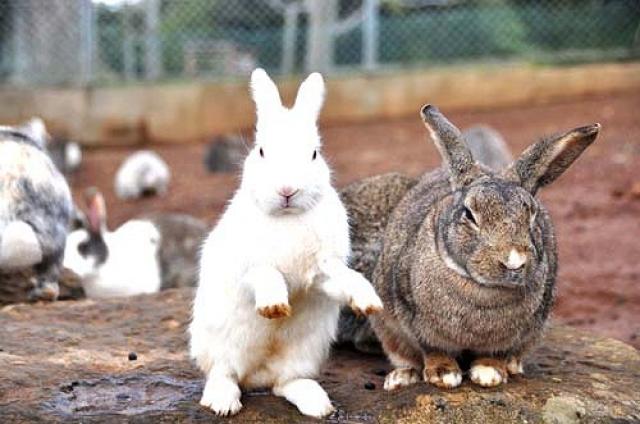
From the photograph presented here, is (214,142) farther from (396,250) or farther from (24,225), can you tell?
(396,250)

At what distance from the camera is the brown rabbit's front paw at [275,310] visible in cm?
339

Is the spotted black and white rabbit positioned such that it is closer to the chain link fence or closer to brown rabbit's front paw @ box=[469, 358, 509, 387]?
brown rabbit's front paw @ box=[469, 358, 509, 387]

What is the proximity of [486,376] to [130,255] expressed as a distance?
4.13 meters

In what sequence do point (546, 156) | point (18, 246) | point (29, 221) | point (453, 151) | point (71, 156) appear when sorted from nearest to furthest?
point (546, 156) → point (453, 151) → point (18, 246) → point (29, 221) → point (71, 156)

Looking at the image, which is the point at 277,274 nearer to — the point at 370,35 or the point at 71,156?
the point at 71,156

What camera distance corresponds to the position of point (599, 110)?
14523mm

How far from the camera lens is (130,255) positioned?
7.63 m

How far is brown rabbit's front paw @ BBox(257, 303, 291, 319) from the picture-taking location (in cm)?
339

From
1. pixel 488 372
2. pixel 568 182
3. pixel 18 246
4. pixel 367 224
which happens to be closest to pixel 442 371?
pixel 488 372

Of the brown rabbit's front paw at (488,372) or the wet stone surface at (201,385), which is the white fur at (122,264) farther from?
the brown rabbit's front paw at (488,372)

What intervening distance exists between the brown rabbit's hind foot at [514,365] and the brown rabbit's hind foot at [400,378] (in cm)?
32

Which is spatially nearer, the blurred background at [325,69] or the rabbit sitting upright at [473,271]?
the rabbit sitting upright at [473,271]

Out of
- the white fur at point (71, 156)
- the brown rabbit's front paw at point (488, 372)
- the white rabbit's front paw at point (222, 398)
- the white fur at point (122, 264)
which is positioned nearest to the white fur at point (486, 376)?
the brown rabbit's front paw at point (488, 372)

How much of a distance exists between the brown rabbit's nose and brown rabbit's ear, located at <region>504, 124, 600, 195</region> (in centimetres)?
40
